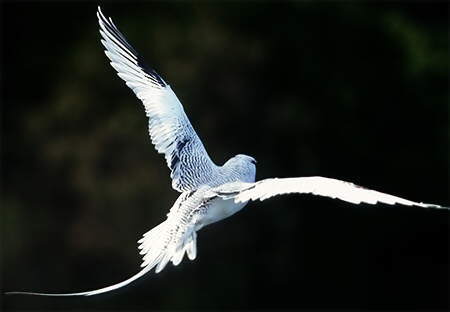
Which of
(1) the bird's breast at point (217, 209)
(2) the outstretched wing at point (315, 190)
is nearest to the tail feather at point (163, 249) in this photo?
(1) the bird's breast at point (217, 209)

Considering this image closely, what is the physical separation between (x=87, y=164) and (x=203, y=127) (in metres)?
2.09

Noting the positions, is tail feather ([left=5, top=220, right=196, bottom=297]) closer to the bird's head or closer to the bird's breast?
the bird's breast

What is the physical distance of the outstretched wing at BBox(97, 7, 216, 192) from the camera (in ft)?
22.8

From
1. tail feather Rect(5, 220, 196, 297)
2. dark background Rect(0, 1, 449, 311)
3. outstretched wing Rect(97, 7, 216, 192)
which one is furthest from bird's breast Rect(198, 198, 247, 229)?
dark background Rect(0, 1, 449, 311)

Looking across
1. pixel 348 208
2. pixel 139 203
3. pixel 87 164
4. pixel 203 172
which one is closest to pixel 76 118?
pixel 87 164

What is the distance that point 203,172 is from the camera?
271 inches

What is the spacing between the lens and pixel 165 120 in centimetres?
741

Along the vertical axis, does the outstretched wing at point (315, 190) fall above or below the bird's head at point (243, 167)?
below

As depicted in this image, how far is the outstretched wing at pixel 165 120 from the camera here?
695 cm

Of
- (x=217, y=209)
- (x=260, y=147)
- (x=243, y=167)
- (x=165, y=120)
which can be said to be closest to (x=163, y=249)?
(x=217, y=209)

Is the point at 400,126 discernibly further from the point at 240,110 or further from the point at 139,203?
the point at 139,203

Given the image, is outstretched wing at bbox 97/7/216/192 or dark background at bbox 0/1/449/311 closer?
outstretched wing at bbox 97/7/216/192

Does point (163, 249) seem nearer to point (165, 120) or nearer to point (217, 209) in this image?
point (217, 209)

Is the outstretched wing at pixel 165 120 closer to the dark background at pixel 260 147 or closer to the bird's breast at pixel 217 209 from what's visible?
the bird's breast at pixel 217 209
